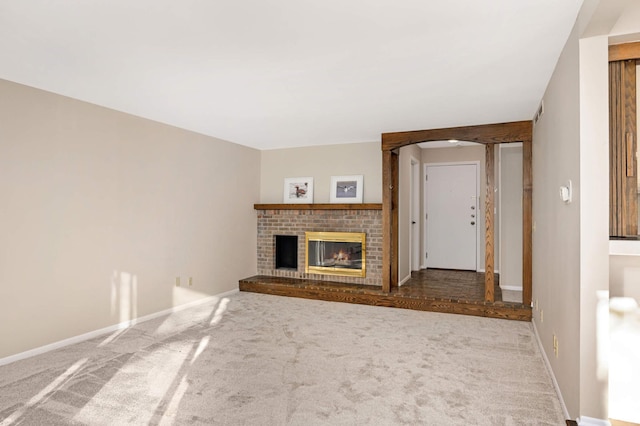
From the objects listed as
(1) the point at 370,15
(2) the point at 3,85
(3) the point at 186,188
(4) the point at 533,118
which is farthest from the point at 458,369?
(2) the point at 3,85

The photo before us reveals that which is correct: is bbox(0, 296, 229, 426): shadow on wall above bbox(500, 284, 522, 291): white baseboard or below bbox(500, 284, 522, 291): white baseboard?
below

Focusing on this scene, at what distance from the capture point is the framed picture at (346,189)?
5.75 metres

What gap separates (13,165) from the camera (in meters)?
3.11

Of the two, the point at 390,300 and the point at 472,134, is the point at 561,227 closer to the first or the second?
the point at 472,134

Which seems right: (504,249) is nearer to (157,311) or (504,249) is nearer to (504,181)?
(504,181)

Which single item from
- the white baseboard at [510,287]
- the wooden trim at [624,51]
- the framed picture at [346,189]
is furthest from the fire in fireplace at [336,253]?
the wooden trim at [624,51]

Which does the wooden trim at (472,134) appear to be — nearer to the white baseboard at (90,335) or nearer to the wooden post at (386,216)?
the wooden post at (386,216)

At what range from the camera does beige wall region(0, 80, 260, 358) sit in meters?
3.14

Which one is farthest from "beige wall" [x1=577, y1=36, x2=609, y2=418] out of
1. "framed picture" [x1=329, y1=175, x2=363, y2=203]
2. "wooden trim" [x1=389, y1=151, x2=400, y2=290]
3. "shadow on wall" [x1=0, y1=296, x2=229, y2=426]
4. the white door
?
the white door

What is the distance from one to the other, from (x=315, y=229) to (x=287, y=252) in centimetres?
68

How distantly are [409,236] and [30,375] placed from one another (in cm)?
507

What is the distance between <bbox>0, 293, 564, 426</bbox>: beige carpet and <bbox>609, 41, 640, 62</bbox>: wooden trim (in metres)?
2.08

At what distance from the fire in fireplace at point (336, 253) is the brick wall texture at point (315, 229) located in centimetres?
7

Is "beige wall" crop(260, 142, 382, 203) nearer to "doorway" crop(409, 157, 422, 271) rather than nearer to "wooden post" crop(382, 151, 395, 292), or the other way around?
"wooden post" crop(382, 151, 395, 292)
